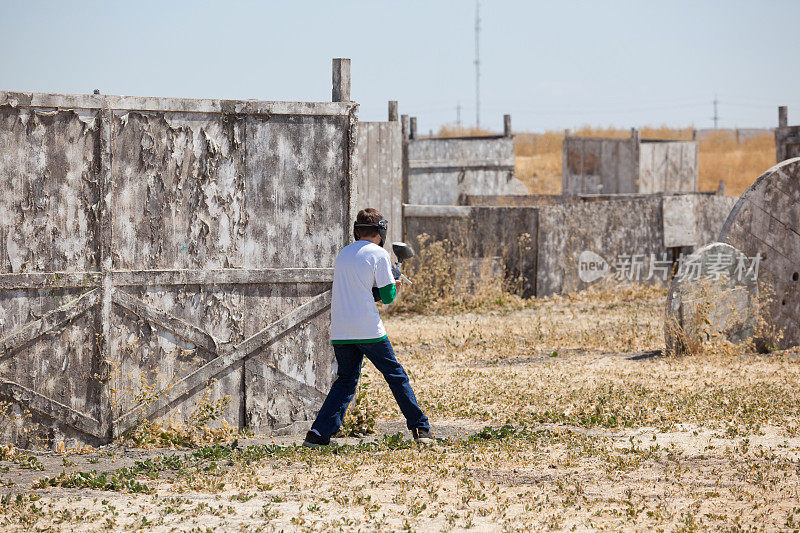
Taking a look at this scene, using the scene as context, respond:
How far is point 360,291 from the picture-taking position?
22.5 ft

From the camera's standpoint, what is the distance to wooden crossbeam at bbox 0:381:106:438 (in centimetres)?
689

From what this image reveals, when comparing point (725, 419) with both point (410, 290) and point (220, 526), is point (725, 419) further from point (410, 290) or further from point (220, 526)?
point (410, 290)

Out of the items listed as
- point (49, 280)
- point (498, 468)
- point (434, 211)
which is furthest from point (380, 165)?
point (498, 468)

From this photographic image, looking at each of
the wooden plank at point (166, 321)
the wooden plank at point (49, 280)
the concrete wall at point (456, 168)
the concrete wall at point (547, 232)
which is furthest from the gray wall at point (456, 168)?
the wooden plank at point (49, 280)

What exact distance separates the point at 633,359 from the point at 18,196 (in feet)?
23.2

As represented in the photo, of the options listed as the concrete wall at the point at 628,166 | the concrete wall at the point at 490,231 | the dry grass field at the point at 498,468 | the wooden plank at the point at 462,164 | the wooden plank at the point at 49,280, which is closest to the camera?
the dry grass field at the point at 498,468

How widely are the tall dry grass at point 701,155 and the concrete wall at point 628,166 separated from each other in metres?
6.85

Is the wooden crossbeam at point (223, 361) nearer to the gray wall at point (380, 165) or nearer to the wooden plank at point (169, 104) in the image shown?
the wooden plank at point (169, 104)

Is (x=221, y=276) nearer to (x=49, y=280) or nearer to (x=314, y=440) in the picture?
(x=49, y=280)

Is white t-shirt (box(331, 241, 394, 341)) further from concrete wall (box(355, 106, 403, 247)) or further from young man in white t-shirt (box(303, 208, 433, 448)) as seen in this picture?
concrete wall (box(355, 106, 403, 247))

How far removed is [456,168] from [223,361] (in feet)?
62.0

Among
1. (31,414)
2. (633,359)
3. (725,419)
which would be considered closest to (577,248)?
(633,359)

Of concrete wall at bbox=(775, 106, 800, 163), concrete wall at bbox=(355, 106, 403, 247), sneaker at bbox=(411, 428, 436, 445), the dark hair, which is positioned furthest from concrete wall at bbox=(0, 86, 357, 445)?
concrete wall at bbox=(775, 106, 800, 163)

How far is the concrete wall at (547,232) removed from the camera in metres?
15.9
